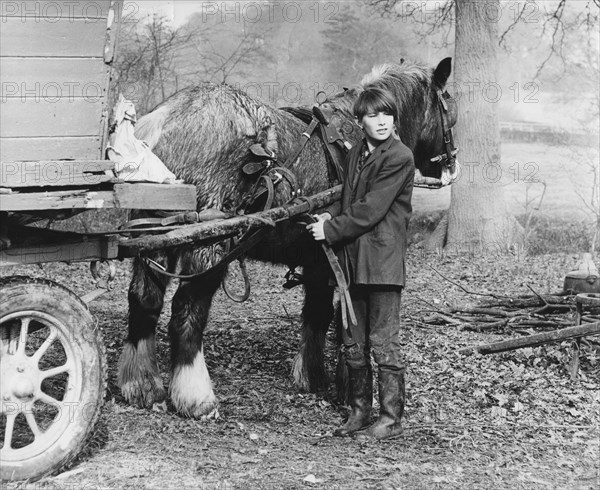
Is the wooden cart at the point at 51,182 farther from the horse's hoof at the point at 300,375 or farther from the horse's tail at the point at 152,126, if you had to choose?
the horse's hoof at the point at 300,375

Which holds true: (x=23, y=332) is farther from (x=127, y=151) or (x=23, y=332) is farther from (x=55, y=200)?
(x=127, y=151)

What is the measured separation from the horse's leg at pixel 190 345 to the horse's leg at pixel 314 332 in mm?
883

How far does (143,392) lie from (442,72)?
2.99 m

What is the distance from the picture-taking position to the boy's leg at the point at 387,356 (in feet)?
15.2

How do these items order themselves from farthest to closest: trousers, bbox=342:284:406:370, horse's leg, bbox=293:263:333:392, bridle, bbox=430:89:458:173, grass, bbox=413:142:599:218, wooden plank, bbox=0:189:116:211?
grass, bbox=413:142:599:218 < bridle, bbox=430:89:458:173 < horse's leg, bbox=293:263:333:392 < trousers, bbox=342:284:406:370 < wooden plank, bbox=0:189:116:211

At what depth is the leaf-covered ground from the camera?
13.4 ft

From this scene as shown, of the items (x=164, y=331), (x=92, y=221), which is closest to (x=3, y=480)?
(x=164, y=331)

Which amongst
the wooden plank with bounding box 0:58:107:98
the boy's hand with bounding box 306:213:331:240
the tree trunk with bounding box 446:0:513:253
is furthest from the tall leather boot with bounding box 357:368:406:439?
the tree trunk with bounding box 446:0:513:253

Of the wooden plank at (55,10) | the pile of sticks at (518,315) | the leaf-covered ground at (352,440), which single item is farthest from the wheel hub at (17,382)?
the pile of sticks at (518,315)

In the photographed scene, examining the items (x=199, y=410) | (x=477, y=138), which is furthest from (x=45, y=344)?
(x=477, y=138)

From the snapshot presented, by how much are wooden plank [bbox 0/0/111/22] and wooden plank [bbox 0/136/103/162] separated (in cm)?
52

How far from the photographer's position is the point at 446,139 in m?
6.06

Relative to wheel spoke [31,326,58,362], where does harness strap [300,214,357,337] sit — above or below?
above

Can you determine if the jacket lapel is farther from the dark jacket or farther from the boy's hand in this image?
the boy's hand
